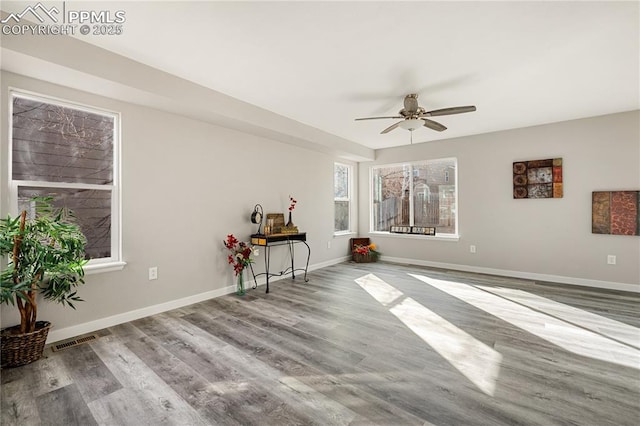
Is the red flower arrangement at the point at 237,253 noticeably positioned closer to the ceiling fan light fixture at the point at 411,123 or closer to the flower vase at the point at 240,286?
the flower vase at the point at 240,286

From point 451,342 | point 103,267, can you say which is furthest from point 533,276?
point 103,267

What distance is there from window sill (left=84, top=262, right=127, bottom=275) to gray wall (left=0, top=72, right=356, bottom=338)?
0.06 m

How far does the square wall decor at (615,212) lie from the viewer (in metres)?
3.89

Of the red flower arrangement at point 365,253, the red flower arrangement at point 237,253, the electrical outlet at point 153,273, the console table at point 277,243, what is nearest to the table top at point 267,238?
the console table at point 277,243

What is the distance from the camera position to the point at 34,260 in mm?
2135

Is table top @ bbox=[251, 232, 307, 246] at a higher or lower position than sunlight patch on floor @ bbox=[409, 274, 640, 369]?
higher

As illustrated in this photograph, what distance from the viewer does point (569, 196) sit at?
4.34 metres

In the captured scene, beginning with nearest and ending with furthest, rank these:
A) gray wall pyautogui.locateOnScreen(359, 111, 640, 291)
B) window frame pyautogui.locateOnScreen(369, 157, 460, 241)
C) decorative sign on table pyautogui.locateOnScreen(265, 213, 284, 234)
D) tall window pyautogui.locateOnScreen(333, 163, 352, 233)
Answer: gray wall pyautogui.locateOnScreen(359, 111, 640, 291)
decorative sign on table pyautogui.locateOnScreen(265, 213, 284, 234)
window frame pyautogui.locateOnScreen(369, 157, 460, 241)
tall window pyautogui.locateOnScreen(333, 163, 352, 233)

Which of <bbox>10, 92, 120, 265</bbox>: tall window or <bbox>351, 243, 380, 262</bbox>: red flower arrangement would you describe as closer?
<bbox>10, 92, 120, 265</bbox>: tall window

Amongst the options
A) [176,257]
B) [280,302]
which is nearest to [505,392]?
[280,302]

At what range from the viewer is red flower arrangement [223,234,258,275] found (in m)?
3.81

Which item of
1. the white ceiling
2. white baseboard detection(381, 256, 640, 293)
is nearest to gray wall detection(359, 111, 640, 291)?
white baseboard detection(381, 256, 640, 293)

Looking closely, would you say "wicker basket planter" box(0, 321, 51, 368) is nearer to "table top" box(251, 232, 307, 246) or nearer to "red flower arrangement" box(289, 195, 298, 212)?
"table top" box(251, 232, 307, 246)

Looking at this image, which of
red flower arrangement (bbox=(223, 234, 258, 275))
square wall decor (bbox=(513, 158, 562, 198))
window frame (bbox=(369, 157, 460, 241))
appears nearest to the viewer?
red flower arrangement (bbox=(223, 234, 258, 275))
